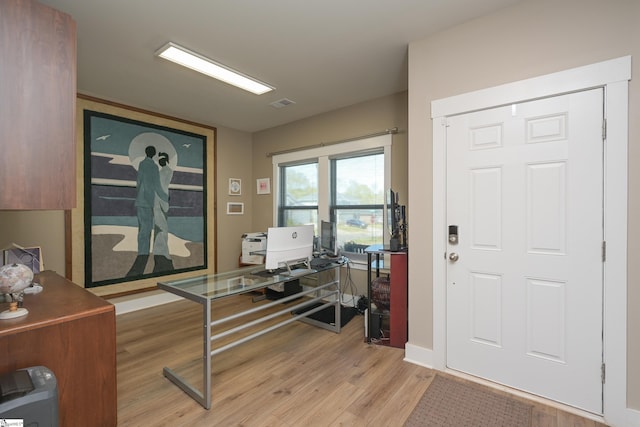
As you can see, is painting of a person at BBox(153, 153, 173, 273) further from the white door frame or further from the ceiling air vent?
the white door frame

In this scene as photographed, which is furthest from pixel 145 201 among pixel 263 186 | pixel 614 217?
pixel 614 217

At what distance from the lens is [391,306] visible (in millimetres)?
2764

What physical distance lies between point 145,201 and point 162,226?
1.32 feet

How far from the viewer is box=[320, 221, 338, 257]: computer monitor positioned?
3621 millimetres

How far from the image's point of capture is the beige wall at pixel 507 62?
1.72 m

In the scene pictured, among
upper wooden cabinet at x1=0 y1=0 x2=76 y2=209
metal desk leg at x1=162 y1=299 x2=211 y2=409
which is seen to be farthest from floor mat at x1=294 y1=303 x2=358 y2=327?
upper wooden cabinet at x1=0 y1=0 x2=76 y2=209

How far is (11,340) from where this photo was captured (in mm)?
1331

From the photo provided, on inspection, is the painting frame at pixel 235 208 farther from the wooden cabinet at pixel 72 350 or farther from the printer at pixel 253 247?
the wooden cabinet at pixel 72 350

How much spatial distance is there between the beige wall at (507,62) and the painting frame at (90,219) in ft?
10.8

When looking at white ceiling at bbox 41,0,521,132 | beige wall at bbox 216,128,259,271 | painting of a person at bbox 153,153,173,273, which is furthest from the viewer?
beige wall at bbox 216,128,259,271

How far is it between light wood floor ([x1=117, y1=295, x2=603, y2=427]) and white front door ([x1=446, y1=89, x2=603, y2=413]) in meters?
0.33

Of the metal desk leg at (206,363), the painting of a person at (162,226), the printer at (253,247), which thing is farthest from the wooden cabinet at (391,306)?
the painting of a person at (162,226)

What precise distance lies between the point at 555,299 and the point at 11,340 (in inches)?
121

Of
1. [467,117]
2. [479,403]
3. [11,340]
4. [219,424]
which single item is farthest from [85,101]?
[479,403]
